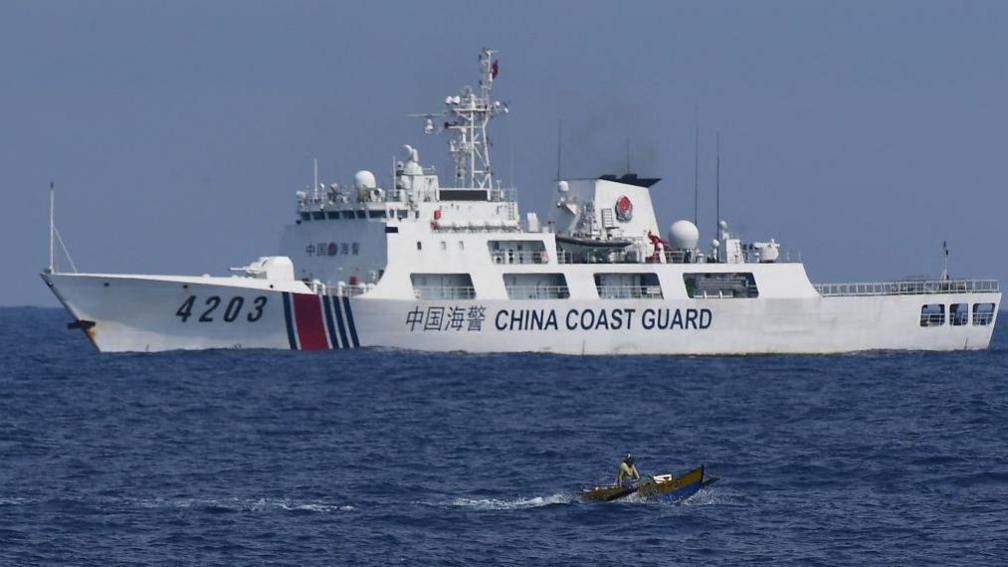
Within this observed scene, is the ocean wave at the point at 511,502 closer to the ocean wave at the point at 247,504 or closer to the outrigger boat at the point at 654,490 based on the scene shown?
the outrigger boat at the point at 654,490

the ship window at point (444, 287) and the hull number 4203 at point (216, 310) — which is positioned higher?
the ship window at point (444, 287)

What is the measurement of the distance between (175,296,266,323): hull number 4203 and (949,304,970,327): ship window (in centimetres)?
2573

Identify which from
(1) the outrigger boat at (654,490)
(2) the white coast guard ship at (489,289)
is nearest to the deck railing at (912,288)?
(2) the white coast guard ship at (489,289)

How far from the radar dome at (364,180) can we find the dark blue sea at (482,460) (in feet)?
21.3

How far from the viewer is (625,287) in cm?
5944

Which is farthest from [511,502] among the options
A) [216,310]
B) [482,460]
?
[216,310]

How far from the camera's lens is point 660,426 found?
135 ft

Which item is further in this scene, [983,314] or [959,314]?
[983,314]

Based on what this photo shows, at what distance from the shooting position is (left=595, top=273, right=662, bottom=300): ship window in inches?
2330

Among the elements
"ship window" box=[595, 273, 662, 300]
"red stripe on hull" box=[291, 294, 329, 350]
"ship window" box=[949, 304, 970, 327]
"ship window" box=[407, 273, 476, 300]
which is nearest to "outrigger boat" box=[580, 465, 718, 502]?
"red stripe on hull" box=[291, 294, 329, 350]

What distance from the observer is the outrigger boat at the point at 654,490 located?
3038 centimetres

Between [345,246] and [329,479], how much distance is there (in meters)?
26.1

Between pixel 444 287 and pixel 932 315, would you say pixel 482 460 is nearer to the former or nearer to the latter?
pixel 444 287

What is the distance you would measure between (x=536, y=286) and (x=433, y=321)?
3919mm
